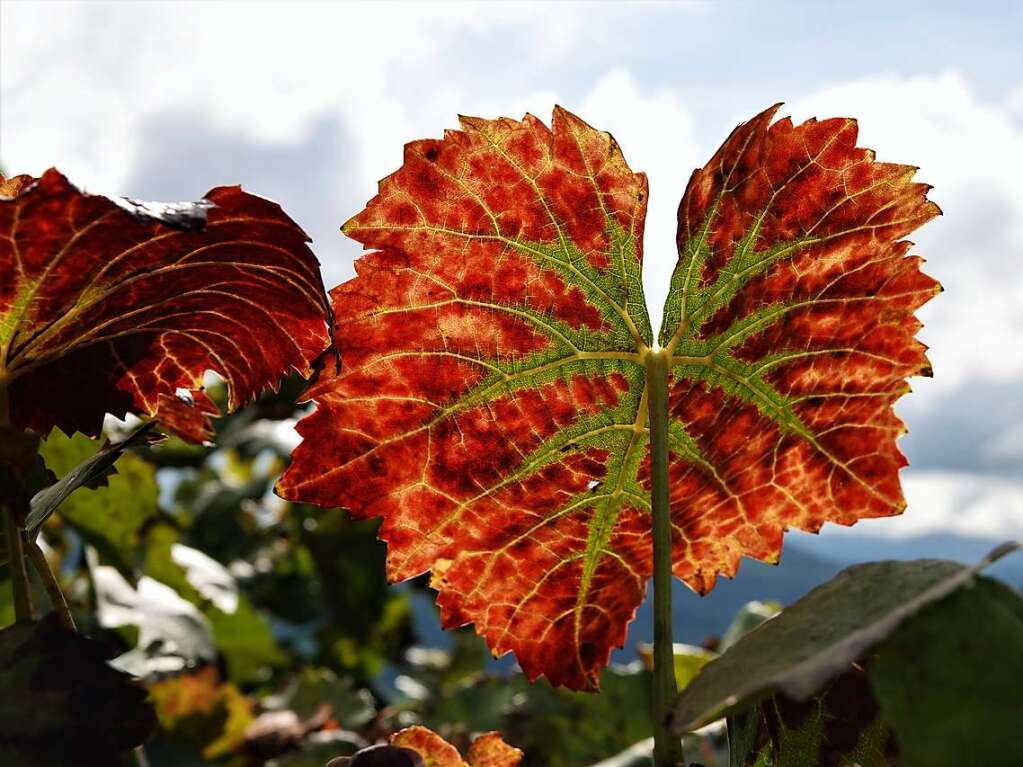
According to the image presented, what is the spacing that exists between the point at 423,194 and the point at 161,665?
2.62 ft

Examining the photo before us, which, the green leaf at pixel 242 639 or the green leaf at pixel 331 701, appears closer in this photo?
the green leaf at pixel 331 701

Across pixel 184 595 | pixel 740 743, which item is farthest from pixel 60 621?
pixel 184 595

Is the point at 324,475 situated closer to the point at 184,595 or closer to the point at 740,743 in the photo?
the point at 740,743

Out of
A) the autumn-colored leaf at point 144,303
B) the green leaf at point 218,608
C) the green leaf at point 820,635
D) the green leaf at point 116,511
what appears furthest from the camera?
the green leaf at point 218,608

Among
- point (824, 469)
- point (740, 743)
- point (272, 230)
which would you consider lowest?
point (740, 743)

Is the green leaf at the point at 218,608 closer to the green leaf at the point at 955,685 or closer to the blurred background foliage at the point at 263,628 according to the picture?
the blurred background foliage at the point at 263,628

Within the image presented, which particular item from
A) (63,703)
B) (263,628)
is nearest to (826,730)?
(63,703)

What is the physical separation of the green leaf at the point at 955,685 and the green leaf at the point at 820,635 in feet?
0.03

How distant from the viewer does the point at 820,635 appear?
1.13 ft

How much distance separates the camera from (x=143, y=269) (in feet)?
1.48

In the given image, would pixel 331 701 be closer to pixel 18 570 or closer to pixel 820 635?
pixel 18 570

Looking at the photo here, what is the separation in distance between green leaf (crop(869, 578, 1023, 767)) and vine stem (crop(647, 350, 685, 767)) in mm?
71

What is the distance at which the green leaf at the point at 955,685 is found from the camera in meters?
0.32

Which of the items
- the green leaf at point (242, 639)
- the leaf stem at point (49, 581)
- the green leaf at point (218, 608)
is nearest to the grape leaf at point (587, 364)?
the leaf stem at point (49, 581)
